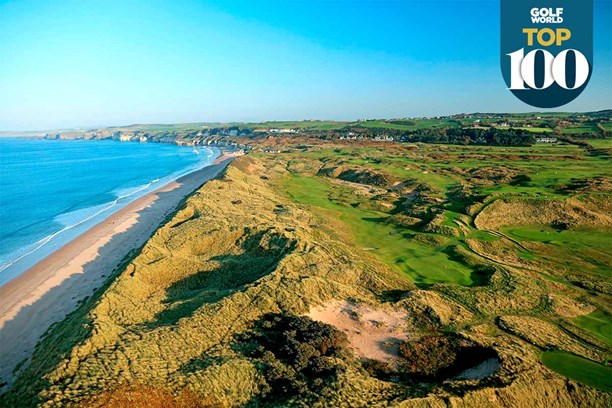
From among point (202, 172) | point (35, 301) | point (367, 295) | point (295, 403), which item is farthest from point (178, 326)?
point (202, 172)

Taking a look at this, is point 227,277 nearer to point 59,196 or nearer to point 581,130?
point 59,196

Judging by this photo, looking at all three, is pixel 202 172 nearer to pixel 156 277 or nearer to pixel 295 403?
pixel 156 277

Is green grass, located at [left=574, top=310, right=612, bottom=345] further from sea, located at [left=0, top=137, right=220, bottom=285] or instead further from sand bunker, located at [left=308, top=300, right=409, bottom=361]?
sea, located at [left=0, top=137, right=220, bottom=285]

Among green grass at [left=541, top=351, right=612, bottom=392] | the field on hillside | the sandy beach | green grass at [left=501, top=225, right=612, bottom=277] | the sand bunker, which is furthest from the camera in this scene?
green grass at [left=501, top=225, right=612, bottom=277]

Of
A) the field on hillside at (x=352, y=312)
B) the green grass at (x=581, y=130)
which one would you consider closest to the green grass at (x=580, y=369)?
the field on hillside at (x=352, y=312)

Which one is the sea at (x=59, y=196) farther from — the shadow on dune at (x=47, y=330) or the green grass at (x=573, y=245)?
the green grass at (x=573, y=245)

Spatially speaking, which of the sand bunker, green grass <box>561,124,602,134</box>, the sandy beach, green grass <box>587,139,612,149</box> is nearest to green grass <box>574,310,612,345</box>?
the sand bunker
